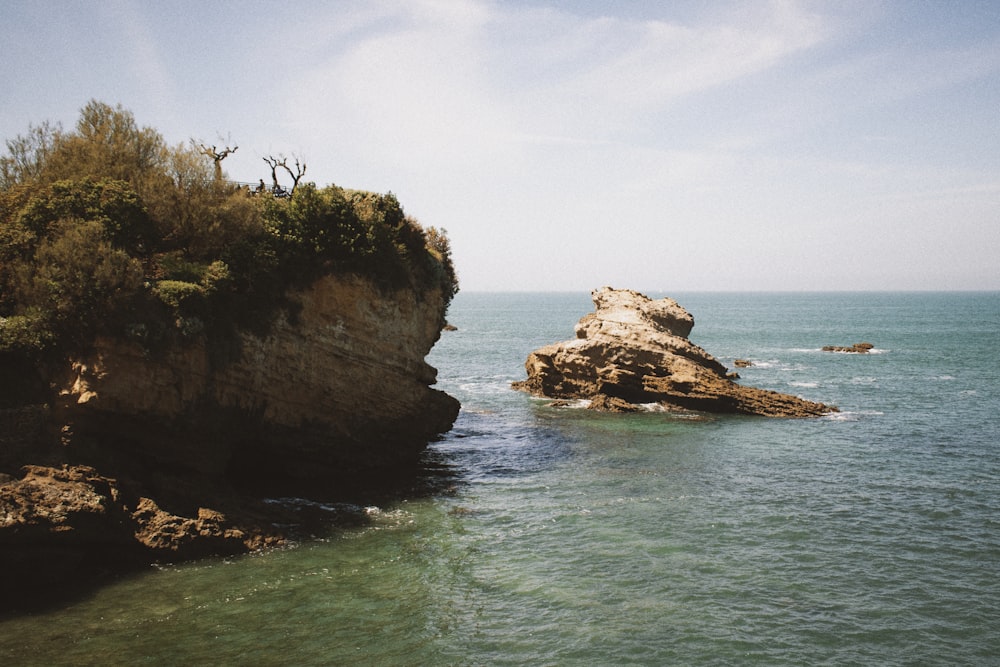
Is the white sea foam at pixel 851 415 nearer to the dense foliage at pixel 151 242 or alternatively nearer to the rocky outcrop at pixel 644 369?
the rocky outcrop at pixel 644 369

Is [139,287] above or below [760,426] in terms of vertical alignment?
above

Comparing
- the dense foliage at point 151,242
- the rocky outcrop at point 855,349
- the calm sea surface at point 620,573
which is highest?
the dense foliage at point 151,242

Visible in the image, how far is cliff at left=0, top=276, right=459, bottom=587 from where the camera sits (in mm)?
18531

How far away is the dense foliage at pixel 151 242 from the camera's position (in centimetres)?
2052

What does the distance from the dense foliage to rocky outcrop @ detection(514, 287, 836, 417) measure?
20759 millimetres

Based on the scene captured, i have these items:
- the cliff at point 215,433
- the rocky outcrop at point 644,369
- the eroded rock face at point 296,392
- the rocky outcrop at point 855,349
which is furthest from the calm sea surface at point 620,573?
the rocky outcrop at point 855,349

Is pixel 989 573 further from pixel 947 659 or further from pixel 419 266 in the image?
pixel 419 266

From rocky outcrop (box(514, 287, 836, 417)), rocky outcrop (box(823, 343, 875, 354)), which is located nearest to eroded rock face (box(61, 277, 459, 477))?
rocky outcrop (box(514, 287, 836, 417))

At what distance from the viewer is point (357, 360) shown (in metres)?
27.7

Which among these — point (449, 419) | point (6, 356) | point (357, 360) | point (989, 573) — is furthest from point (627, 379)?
point (6, 356)

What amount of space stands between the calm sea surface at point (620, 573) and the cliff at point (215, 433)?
186cm

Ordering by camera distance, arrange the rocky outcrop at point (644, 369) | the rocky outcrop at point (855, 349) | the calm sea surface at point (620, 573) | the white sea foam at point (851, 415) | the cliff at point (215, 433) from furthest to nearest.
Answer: the rocky outcrop at point (855, 349) < the rocky outcrop at point (644, 369) < the white sea foam at point (851, 415) < the cliff at point (215, 433) < the calm sea surface at point (620, 573)

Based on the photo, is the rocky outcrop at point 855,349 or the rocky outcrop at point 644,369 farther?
the rocky outcrop at point 855,349

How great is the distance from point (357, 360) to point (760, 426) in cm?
2520
